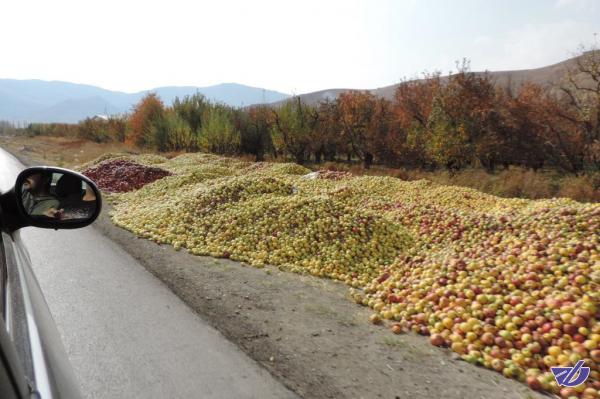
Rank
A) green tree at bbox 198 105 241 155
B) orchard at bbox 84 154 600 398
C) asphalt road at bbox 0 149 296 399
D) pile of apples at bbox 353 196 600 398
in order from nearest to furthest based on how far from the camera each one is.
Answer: asphalt road at bbox 0 149 296 399 < pile of apples at bbox 353 196 600 398 < orchard at bbox 84 154 600 398 < green tree at bbox 198 105 241 155

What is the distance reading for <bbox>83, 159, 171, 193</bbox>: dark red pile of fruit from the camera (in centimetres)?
1505

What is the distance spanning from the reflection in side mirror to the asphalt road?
146 millimetres

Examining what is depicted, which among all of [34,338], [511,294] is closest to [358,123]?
[511,294]

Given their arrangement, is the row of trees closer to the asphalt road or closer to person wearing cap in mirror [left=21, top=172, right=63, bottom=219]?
the asphalt road

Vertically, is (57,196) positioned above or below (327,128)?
below

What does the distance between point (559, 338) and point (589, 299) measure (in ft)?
1.80

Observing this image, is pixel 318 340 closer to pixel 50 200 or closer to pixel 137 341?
pixel 137 341

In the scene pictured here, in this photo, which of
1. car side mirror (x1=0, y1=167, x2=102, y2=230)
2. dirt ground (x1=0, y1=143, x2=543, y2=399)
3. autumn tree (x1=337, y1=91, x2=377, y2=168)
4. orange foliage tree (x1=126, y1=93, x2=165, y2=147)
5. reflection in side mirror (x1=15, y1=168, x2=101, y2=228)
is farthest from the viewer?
orange foliage tree (x1=126, y1=93, x2=165, y2=147)

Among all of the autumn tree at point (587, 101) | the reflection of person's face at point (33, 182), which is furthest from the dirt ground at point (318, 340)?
the autumn tree at point (587, 101)

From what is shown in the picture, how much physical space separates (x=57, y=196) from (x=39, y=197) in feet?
0.46

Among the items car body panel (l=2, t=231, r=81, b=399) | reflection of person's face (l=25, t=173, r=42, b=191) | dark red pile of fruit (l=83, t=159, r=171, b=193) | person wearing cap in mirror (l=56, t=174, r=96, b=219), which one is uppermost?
reflection of person's face (l=25, t=173, r=42, b=191)

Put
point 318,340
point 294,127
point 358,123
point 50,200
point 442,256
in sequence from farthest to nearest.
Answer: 1. point 294,127
2. point 358,123
3. point 442,256
4. point 318,340
5. point 50,200

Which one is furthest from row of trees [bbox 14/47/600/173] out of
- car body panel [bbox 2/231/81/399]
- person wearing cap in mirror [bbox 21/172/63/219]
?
car body panel [bbox 2/231/81/399]

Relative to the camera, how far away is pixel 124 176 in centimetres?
1617
